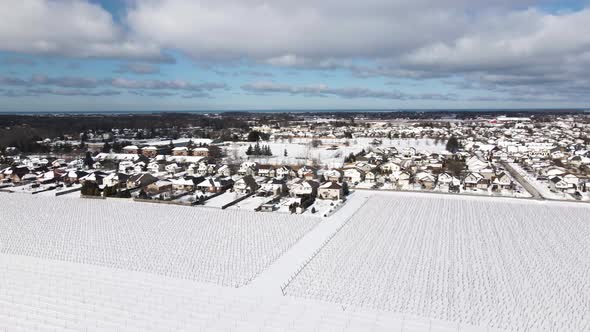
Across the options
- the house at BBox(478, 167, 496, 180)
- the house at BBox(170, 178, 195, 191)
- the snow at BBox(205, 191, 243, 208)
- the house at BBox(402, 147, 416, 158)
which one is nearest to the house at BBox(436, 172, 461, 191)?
the house at BBox(478, 167, 496, 180)

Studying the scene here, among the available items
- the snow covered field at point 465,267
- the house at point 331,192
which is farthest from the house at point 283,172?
the snow covered field at point 465,267

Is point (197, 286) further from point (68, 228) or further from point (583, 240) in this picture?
point (583, 240)

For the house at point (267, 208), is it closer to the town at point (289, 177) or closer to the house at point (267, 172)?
the town at point (289, 177)

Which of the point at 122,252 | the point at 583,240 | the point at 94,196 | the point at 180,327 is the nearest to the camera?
the point at 180,327

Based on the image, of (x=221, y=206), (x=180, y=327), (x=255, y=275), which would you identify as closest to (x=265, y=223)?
(x=221, y=206)

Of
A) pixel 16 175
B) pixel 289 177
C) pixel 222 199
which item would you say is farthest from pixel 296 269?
pixel 16 175

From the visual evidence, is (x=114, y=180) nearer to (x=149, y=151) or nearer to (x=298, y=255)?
(x=298, y=255)
